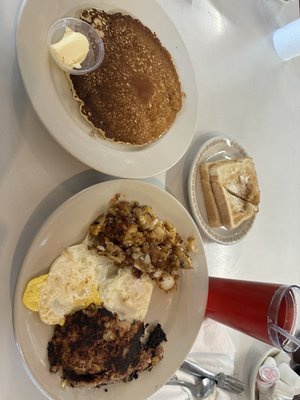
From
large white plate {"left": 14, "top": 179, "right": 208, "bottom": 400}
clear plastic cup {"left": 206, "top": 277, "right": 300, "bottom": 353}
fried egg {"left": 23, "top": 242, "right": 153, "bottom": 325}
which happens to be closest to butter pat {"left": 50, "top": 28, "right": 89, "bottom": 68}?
large white plate {"left": 14, "top": 179, "right": 208, "bottom": 400}

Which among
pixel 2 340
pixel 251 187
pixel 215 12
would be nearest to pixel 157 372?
pixel 2 340

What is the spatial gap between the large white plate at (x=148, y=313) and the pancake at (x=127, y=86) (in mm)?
152

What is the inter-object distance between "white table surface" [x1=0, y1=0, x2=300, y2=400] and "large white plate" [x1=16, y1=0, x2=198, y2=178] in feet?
0.24

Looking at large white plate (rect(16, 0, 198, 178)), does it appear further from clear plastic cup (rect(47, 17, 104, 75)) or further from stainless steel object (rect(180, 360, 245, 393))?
stainless steel object (rect(180, 360, 245, 393))

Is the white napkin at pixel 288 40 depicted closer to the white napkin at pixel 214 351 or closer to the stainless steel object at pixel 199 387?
the white napkin at pixel 214 351

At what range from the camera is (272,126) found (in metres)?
1.71

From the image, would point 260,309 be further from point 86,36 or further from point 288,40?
point 288,40

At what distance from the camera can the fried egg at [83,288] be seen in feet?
3.16

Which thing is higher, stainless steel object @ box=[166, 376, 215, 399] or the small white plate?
the small white plate

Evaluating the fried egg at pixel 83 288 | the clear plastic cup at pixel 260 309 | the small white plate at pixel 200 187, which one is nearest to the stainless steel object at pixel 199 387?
the clear plastic cup at pixel 260 309

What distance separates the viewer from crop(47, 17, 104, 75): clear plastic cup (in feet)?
3.35

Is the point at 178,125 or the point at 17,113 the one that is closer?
→ the point at 17,113

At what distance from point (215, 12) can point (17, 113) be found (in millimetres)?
900

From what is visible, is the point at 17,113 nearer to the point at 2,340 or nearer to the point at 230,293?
the point at 2,340
